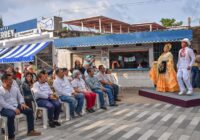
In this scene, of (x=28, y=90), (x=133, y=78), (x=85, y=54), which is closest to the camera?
(x=28, y=90)

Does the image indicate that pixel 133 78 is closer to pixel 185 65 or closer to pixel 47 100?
pixel 185 65

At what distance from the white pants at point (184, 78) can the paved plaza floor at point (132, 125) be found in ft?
3.19

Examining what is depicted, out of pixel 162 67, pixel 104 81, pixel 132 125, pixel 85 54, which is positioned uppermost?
→ pixel 85 54

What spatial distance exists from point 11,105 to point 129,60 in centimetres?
1122

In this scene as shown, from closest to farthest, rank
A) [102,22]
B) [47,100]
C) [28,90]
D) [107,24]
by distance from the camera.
→ [47,100], [28,90], [102,22], [107,24]

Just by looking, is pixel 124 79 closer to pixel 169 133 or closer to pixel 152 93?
pixel 152 93

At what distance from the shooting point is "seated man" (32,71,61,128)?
729 cm

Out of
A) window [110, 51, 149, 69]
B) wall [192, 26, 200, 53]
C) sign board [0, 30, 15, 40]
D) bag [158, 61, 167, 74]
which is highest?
sign board [0, 30, 15, 40]

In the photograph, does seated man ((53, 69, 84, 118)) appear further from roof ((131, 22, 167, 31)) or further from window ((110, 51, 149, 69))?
roof ((131, 22, 167, 31))

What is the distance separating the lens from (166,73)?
1138 cm

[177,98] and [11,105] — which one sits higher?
[11,105]

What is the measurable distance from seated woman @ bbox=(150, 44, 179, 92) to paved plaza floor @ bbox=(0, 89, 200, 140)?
1685 millimetres

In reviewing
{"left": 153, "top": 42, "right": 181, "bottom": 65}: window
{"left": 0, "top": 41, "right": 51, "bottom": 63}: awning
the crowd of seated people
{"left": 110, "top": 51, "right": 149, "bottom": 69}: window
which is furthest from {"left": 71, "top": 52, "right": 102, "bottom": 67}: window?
the crowd of seated people

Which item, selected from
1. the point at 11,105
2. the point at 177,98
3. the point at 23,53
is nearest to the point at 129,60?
the point at 23,53
